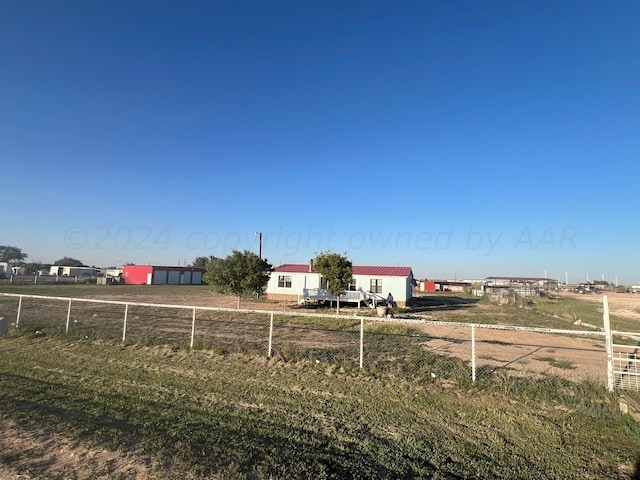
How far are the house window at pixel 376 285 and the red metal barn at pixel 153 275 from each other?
46592mm

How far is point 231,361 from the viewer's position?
8.72m

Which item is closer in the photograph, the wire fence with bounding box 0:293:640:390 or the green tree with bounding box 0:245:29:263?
the wire fence with bounding box 0:293:640:390

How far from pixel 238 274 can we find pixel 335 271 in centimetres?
680

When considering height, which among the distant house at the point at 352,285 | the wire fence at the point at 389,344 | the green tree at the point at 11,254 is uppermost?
the green tree at the point at 11,254

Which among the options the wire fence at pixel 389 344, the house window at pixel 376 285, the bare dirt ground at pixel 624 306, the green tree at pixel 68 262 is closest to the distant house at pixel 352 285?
the house window at pixel 376 285

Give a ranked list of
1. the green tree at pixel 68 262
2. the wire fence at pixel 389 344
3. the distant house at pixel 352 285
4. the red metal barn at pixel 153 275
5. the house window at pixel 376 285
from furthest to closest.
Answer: the green tree at pixel 68 262 < the red metal barn at pixel 153 275 < the house window at pixel 376 285 < the distant house at pixel 352 285 < the wire fence at pixel 389 344

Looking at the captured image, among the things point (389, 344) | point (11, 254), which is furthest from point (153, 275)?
point (11, 254)

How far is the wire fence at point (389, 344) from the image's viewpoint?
8.30 meters

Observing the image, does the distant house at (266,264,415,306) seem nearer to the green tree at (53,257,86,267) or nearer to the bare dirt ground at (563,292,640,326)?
the bare dirt ground at (563,292,640,326)

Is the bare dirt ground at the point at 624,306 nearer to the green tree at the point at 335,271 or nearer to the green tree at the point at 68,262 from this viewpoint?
the green tree at the point at 335,271

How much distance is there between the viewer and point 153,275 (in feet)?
209

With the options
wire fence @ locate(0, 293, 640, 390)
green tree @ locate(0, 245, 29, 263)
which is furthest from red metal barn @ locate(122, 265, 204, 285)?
green tree @ locate(0, 245, 29, 263)

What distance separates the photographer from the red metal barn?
6356cm

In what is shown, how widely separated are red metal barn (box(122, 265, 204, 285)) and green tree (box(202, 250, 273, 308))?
43.3 meters
